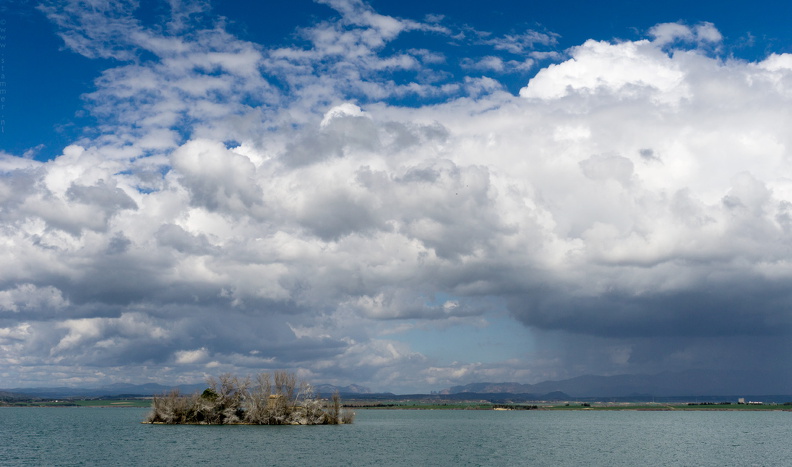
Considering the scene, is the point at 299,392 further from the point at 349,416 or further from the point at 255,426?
the point at 349,416

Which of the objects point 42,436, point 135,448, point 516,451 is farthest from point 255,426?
point 516,451

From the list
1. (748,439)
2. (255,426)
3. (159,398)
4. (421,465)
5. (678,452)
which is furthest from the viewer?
(159,398)

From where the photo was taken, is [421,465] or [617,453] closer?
[421,465]

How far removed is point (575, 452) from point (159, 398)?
347 ft

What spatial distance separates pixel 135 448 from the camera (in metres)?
103

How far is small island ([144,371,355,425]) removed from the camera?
518 ft

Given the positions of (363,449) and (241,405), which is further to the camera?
(241,405)

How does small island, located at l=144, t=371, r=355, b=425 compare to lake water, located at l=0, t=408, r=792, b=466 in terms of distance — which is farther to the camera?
small island, located at l=144, t=371, r=355, b=425

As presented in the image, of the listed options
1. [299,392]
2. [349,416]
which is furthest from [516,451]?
[349,416]

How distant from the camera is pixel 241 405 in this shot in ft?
526

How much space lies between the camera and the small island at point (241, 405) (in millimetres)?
157750

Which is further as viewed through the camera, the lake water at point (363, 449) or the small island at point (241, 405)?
the small island at point (241, 405)

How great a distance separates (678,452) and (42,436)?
118882 mm

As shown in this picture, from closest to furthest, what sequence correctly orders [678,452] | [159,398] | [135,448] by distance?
1. [135,448]
2. [678,452]
3. [159,398]
